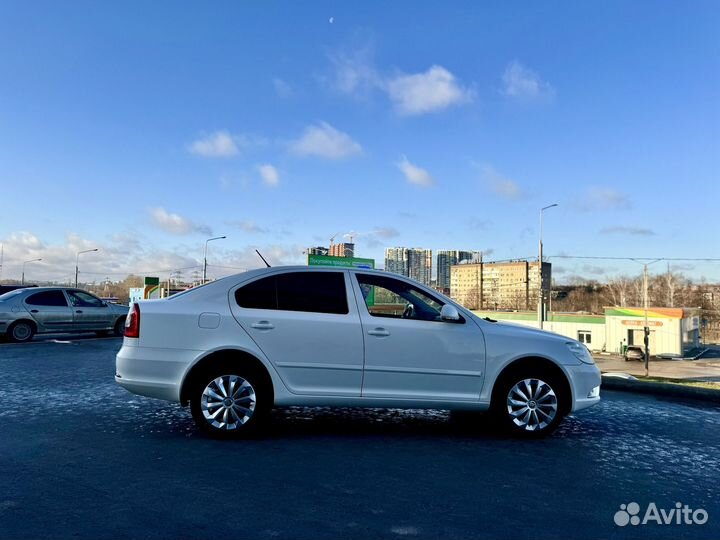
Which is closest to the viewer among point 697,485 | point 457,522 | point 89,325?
point 457,522

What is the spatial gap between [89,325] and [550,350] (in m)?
14.8

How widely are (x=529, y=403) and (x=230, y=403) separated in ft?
9.90

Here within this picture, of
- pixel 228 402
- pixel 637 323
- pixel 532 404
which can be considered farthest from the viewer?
pixel 637 323

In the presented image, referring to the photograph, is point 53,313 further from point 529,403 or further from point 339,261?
point 339,261

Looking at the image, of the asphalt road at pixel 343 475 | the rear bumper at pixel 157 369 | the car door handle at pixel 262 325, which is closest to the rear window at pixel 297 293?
the car door handle at pixel 262 325

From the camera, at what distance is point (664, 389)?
Answer: 8.32 metres

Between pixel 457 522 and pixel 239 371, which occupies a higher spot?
pixel 239 371

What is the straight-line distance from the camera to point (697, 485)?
13.6ft

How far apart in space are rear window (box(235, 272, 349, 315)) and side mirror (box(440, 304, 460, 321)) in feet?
3.24

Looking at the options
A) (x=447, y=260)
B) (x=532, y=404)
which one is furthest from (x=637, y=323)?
(x=447, y=260)

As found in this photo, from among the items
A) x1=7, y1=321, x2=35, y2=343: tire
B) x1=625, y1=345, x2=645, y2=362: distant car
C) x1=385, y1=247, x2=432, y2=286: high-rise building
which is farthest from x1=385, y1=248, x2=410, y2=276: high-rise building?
x1=7, y1=321, x2=35, y2=343: tire

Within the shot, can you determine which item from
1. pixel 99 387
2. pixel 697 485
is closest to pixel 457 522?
pixel 697 485

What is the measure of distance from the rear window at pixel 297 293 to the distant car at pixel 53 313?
12.3 metres

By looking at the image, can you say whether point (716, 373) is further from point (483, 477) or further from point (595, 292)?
point (595, 292)
